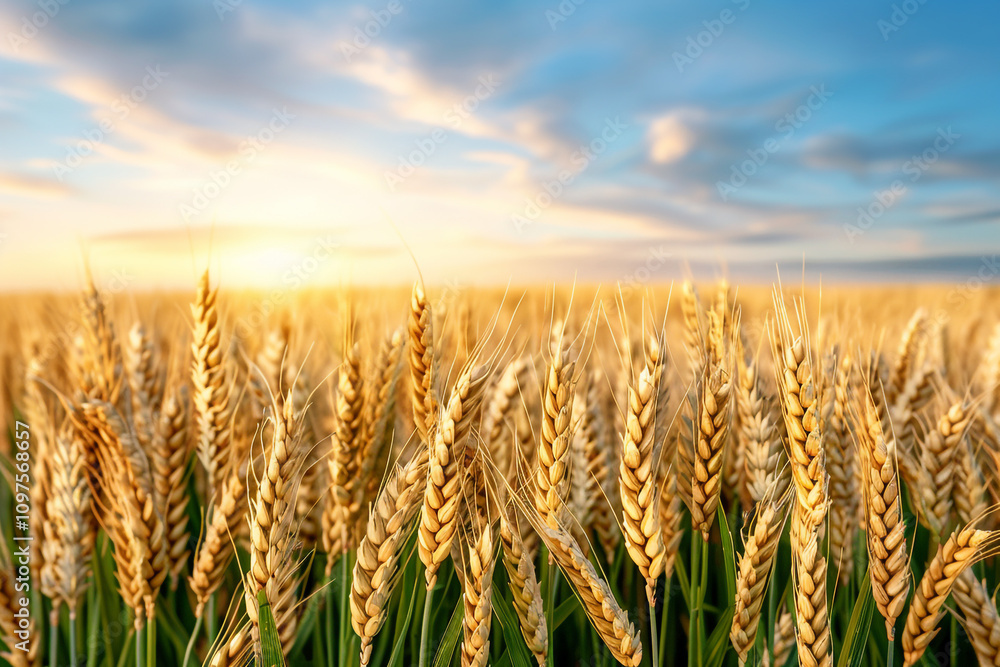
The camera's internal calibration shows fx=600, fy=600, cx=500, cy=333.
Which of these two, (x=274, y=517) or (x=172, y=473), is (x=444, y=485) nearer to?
(x=274, y=517)

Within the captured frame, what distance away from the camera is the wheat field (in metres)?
1.29

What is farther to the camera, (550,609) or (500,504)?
(550,609)

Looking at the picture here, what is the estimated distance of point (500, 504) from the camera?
1270 mm

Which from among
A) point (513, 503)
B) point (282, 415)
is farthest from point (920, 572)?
point (282, 415)

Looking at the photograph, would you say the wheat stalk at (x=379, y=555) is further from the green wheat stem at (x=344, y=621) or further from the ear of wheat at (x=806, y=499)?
the ear of wheat at (x=806, y=499)

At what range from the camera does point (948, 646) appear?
2.16 meters

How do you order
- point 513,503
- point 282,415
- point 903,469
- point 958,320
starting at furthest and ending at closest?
point 958,320
point 903,469
point 513,503
point 282,415

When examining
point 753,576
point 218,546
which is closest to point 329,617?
point 218,546

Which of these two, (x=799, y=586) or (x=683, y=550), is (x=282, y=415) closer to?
(x=799, y=586)

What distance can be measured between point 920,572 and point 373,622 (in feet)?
6.47

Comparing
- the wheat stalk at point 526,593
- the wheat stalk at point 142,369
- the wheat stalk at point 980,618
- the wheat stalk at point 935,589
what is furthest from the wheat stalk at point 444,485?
the wheat stalk at point 142,369

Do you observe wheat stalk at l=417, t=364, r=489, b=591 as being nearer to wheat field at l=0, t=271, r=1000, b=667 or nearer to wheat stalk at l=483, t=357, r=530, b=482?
wheat field at l=0, t=271, r=1000, b=667

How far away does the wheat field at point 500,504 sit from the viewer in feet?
4.23

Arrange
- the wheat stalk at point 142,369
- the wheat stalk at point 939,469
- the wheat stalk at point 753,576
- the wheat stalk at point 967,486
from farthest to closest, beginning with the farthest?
the wheat stalk at point 142,369, the wheat stalk at point 967,486, the wheat stalk at point 939,469, the wheat stalk at point 753,576
